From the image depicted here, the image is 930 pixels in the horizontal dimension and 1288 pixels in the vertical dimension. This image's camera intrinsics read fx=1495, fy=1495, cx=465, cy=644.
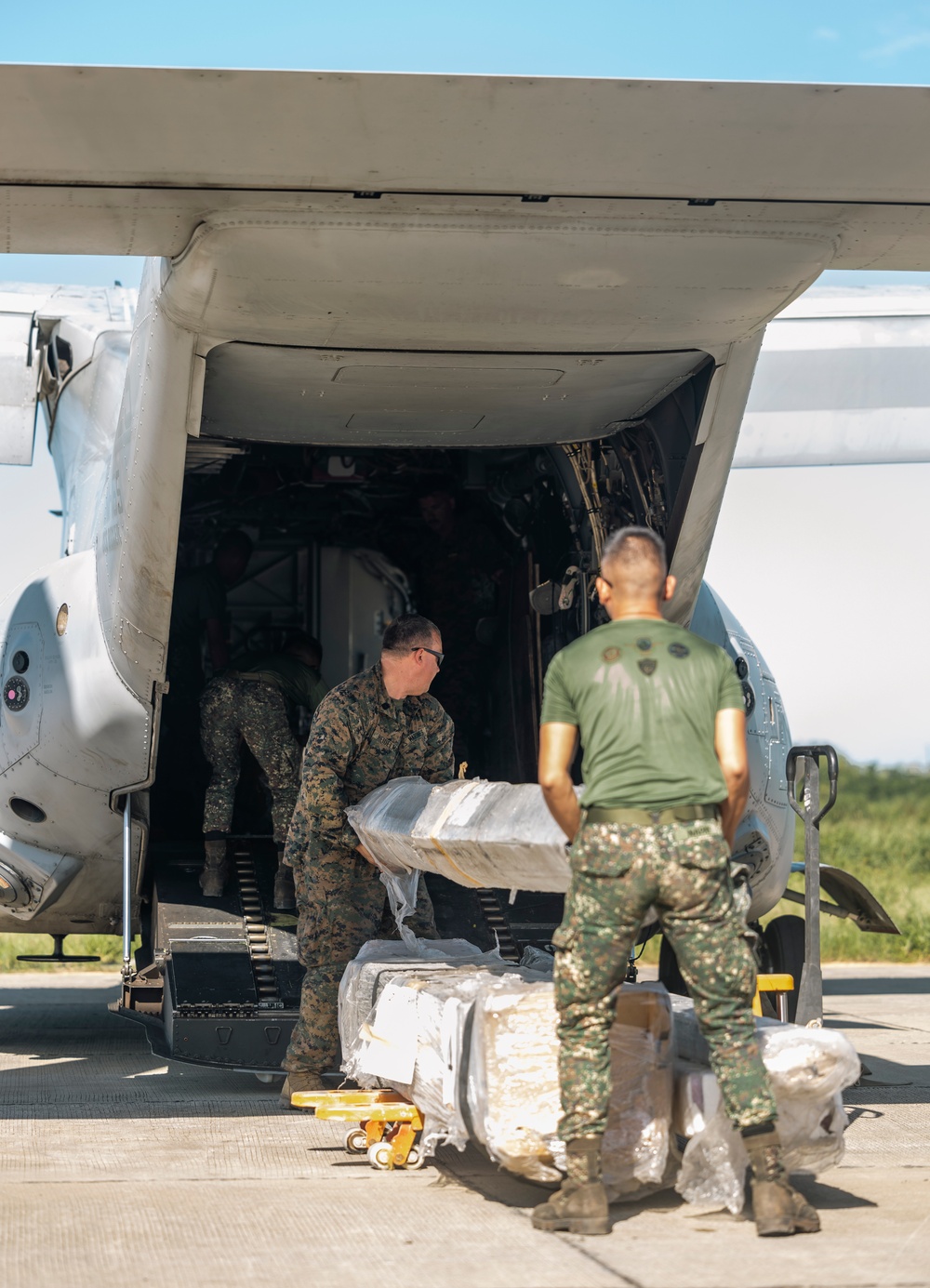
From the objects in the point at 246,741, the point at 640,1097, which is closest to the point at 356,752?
the point at 246,741

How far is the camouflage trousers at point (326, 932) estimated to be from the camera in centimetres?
623

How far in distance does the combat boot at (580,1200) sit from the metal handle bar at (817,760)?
204 cm

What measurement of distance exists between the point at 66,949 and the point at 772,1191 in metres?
17.1

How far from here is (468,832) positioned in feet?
17.5

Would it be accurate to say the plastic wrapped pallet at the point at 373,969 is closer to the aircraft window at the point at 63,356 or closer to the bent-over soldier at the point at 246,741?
the bent-over soldier at the point at 246,741

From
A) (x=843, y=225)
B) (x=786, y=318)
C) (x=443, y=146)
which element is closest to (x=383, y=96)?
(x=443, y=146)

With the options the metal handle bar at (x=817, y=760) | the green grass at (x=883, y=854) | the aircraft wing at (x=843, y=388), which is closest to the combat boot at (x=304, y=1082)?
the metal handle bar at (x=817, y=760)

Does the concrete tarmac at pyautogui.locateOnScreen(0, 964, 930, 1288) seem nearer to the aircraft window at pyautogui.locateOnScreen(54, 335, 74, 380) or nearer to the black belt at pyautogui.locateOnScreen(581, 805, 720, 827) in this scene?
the black belt at pyautogui.locateOnScreen(581, 805, 720, 827)

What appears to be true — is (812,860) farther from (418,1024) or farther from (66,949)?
(66,949)

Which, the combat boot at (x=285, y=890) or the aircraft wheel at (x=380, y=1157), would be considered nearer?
the aircraft wheel at (x=380, y=1157)

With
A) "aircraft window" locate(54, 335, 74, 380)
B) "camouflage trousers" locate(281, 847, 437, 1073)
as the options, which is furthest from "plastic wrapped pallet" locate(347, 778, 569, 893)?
"aircraft window" locate(54, 335, 74, 380)

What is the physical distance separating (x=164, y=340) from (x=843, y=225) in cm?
274

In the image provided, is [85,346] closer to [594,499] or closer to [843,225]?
[594,499]

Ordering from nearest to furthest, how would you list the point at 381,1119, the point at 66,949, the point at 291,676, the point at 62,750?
1. the point at 381,1119
2. the point at 62,750
3. the point at 291,676
4. the point at 66,949
